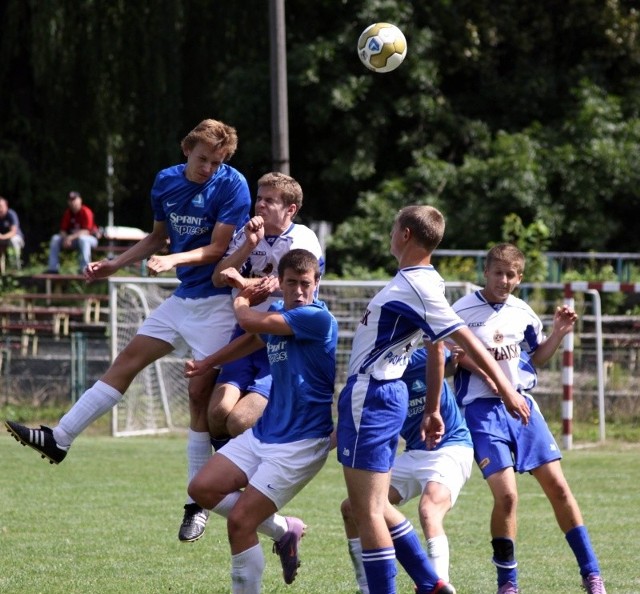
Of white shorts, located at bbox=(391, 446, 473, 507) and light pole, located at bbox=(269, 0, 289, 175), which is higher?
light pole, located at bbox=(269, 0, 289, 175)

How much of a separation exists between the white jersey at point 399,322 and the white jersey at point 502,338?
139 centimetres

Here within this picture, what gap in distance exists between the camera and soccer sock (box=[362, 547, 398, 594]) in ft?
19.5

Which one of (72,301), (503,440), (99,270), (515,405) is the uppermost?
(99,270)

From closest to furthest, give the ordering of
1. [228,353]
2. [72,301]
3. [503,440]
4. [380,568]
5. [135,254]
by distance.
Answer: [380,568], [228,353], [503,440], [135,254], [72,301]

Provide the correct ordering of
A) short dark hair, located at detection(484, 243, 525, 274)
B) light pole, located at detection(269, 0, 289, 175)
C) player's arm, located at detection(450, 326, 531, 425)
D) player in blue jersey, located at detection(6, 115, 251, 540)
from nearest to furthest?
player's arm, located at detection(450, 326, 531, 425) < player in blue jersey, located at detection(6, 115, 251, 540) < short dark hair, located at detection(484, 243, 525, 274) < light pole, located at detection(269, 0, 289, 175)

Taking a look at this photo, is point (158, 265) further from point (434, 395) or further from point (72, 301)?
point (72, 301)

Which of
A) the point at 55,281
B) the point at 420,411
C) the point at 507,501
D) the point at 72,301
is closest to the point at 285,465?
the point at 420,411

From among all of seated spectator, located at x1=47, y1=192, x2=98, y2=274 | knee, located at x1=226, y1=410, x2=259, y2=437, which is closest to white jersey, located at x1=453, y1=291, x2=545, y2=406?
knee, located at x1=226, y1=410, x2=259, y2=437

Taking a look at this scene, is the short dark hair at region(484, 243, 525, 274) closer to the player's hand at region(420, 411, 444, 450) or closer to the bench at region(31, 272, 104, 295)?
the player's hand at region(420, 411, 444, 450)

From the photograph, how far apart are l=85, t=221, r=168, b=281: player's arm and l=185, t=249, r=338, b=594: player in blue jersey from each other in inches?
50.6

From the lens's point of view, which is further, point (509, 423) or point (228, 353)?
point (509, 423)

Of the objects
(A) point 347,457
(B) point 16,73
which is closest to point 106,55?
(B) point 16,73

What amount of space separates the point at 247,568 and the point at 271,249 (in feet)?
6.10

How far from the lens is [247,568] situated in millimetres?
6141
